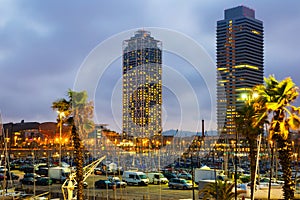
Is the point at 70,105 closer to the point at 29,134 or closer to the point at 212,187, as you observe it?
the point at 212,187

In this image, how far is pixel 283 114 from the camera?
19828 millimetres

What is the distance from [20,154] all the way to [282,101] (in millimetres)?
156984

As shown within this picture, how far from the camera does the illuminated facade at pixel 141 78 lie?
34106mm

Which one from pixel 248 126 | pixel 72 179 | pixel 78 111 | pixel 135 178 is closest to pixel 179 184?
pixel 135 178

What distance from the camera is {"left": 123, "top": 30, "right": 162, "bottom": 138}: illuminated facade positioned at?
34106 mm

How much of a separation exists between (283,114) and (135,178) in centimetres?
3723

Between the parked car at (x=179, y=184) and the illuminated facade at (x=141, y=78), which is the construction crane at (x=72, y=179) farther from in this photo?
the parked car at (x=179, y=184)

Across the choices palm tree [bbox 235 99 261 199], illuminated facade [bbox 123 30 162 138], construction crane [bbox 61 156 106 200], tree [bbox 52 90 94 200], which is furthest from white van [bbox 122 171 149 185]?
palm tree [bbox 235 99 261 199]

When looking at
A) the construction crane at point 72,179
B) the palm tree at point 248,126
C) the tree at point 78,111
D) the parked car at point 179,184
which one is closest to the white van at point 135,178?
the parked car at point 179,184

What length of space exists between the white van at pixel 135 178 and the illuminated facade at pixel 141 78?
9.14m

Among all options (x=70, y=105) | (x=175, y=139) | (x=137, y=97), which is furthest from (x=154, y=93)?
(x=175, y=139)

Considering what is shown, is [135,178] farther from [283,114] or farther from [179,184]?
[283,114]

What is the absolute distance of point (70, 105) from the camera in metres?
31.8

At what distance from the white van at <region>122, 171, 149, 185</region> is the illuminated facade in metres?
9.14
